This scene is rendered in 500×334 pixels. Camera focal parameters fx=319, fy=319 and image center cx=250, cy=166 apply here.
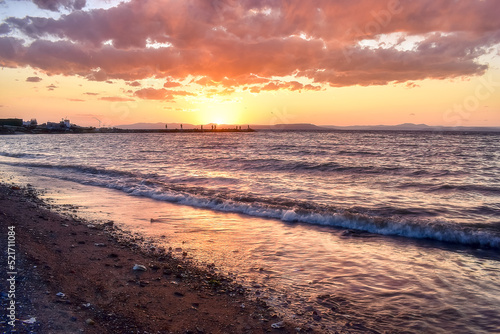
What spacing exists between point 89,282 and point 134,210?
22.8ft

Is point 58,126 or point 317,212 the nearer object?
point 317,212

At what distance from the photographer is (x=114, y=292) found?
18.2 ft

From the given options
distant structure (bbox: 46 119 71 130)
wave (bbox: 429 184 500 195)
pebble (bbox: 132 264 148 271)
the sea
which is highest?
Result: distant structure (bbox: 46 119 71 130)

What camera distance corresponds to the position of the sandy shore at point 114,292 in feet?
14.8

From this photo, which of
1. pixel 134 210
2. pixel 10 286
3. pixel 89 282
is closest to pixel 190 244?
pixel 89 282

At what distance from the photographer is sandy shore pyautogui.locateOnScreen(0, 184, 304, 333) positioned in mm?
4516

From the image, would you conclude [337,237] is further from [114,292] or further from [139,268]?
[114,292]

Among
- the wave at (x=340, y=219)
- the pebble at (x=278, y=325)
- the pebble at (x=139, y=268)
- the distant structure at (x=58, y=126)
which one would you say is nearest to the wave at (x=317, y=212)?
the wave at (x=340, y=219)

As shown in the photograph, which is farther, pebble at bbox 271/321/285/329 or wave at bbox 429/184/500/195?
wave at bbox 429/184/500/195

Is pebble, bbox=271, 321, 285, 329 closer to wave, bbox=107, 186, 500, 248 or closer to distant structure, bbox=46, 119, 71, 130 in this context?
wave, bbox=107, 186, 500, 248

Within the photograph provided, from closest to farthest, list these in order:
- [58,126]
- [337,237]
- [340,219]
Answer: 1. [337,237]
2. [340,219]
3. [58,126]

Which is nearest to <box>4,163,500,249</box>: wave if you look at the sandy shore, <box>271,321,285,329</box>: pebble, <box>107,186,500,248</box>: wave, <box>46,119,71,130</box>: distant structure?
<box>107,186,500,248</box>: wave

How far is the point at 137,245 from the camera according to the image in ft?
26.9

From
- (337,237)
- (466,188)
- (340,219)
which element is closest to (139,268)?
(337,237)
